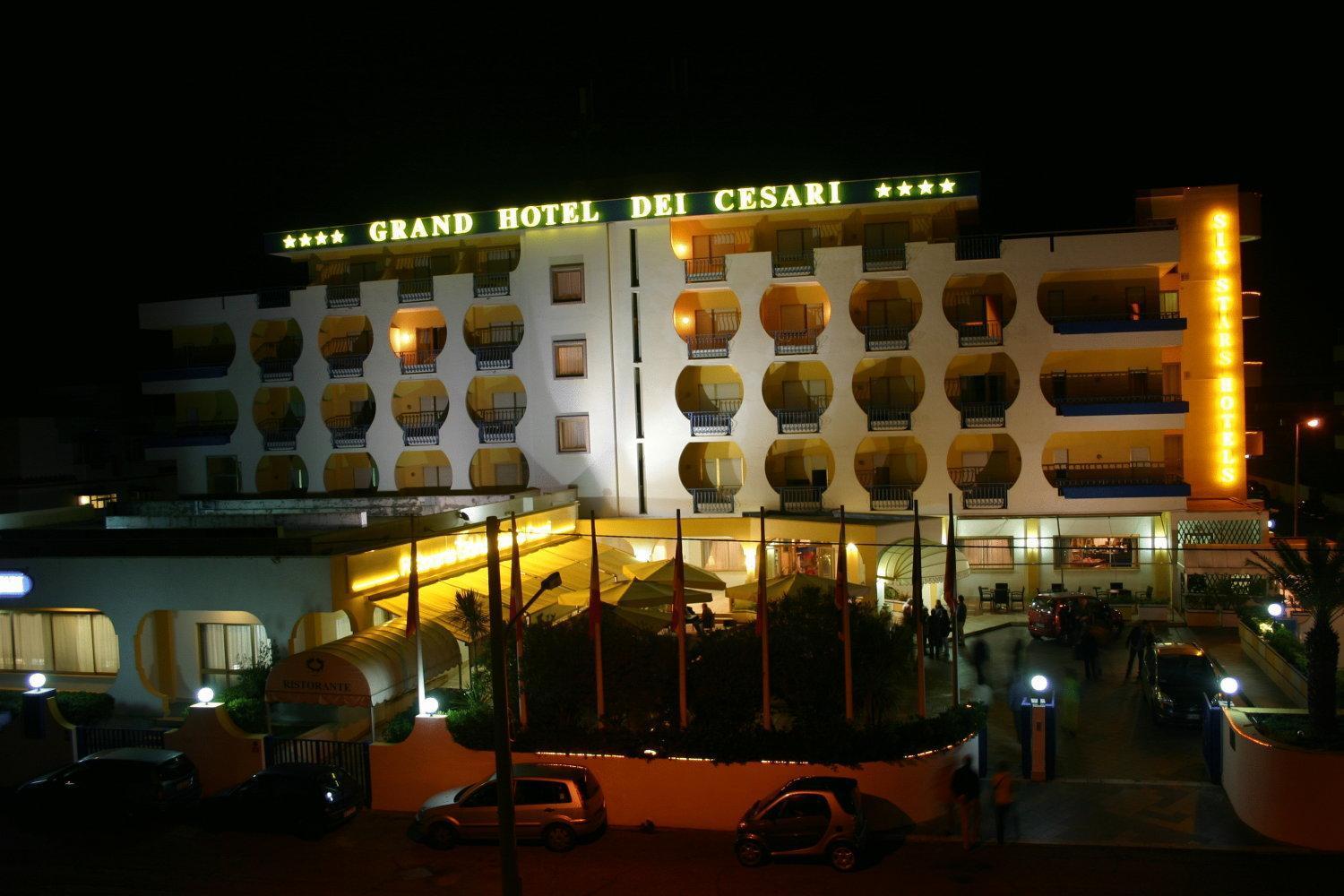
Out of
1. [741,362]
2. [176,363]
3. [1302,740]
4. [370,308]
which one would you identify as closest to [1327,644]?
[1302,740]

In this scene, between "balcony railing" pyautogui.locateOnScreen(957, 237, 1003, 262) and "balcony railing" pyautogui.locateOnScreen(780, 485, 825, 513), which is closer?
"balcony railing" pyautogui.locateOnScreen(957, 237, 1003, 262)

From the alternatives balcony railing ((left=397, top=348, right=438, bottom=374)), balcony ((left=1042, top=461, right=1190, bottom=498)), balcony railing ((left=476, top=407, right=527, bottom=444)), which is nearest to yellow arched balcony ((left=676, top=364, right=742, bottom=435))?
balcony railing ((left=476, top=407, right=527, bottom=444))

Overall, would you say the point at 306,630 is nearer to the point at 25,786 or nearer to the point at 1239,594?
the point at 25,786

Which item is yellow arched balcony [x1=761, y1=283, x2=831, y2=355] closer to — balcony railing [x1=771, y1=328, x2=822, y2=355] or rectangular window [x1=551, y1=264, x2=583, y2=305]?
balcony railing [x1=771, y1=328, x2=822, y2=355]

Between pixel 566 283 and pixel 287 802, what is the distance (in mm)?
25311

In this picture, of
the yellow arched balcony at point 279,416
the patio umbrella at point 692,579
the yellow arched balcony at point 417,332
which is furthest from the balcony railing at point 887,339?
the yellow arched balcony at point 279,416

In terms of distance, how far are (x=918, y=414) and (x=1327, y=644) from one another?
2044 cm

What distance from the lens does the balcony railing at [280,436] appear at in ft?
138

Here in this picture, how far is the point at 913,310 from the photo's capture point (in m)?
37.2

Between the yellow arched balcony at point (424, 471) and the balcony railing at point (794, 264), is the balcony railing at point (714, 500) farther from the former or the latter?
the yellow arched balcony at point (424, 471)

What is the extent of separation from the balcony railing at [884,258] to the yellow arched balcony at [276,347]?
996 inches

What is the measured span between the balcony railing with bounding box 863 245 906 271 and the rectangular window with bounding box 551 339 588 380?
11878mm

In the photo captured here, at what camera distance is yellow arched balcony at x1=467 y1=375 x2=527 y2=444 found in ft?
133

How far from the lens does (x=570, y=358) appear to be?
→ 38812 mm
